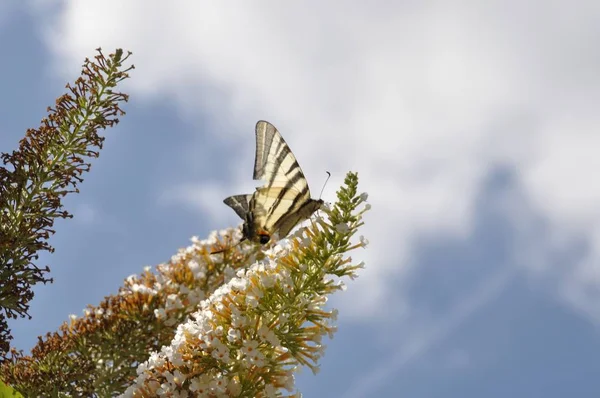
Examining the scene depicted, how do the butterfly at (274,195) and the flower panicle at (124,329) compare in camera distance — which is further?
the flower panicle at (124,329)

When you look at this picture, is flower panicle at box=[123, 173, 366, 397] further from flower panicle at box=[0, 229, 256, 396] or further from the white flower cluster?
flower panicle at box=[0, 229, 256, 396]

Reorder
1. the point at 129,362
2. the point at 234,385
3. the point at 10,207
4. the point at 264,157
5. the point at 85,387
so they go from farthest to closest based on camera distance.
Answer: the point at 129,362
the point at 85,387
the point at 264,157
the point at 10,207
the point at 234,385

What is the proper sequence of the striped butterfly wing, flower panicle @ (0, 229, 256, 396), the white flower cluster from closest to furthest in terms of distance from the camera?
the white flower cluster, the striped butterfly wing, flower panicle @ (0, 229, 256, 396)

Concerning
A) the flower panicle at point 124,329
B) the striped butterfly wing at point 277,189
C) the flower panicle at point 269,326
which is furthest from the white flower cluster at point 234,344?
the flower panicle at point 124,329

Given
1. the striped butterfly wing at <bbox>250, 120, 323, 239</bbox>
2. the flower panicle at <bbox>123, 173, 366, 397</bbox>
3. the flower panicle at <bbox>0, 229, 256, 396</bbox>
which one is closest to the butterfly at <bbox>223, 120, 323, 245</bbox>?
the striped butterfly wing at <bbox>250, 120, 323, 239</bbox>

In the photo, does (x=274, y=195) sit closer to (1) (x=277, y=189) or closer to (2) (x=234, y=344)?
(1) (x=277, y=189)

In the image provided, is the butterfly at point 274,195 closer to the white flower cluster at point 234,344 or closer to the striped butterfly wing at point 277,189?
the striped butterfly wing at point 277,189

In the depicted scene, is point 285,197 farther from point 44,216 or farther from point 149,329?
point 149,329

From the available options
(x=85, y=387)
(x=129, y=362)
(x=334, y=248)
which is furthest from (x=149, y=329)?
(x=334, y=248)

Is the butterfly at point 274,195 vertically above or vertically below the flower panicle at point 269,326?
above
